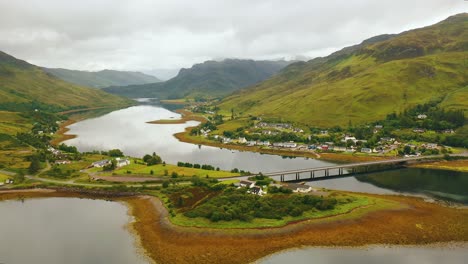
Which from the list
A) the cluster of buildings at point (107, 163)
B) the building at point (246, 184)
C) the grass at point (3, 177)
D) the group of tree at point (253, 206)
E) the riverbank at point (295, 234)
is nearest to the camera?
the riverbank at point (295, 234)

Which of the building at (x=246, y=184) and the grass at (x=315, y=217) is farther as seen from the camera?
the building at (x=246, y=184)

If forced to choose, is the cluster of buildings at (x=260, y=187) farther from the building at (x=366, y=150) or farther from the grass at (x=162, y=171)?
the building at (x=366, y=150)

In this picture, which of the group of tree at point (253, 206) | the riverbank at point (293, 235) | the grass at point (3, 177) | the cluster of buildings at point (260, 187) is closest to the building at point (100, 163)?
the grass at point (3, 177)

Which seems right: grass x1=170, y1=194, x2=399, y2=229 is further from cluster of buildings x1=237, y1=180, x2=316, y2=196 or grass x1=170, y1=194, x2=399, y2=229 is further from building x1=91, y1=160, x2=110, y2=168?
building x1=91, y1=160, x2=110, y2=168

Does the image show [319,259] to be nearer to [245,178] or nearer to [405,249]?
[405,249]

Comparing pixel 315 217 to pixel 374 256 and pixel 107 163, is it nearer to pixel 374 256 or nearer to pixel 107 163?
pixel 374 256

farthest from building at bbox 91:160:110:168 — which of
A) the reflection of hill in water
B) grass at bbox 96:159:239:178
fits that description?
the reflection of hill in water
